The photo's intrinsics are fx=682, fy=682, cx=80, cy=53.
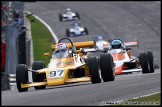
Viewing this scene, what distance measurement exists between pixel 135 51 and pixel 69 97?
25.2m

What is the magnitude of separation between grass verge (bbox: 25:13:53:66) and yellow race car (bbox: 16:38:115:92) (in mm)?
11527

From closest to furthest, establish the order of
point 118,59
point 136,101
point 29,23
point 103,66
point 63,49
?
point 136,101
point 103,66
point 63,49
point 118,59
point 29,23

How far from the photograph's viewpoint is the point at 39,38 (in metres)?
42.5

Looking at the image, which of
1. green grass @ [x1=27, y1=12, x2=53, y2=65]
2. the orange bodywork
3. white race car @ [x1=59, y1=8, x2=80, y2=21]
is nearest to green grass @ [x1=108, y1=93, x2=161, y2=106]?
the orange bodywork

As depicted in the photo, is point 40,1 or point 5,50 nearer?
point 5,50

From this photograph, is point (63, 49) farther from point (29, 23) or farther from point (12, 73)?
point (29, 23)

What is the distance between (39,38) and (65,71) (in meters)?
23.6

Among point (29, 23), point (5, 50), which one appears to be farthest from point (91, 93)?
point (29, 23)

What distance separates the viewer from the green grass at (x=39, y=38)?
35.1 meters

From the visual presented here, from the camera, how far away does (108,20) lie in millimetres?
51500

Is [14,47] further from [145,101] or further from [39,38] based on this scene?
[145,101]

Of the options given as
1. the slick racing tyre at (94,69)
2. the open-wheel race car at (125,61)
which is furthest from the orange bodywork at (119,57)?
the slick racing tyre at (94,69)

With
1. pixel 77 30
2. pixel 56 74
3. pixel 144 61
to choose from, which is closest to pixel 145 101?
pixel 56 74

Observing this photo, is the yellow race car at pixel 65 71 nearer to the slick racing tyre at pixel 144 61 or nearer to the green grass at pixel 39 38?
the slick racing tyre at pixel 144 61
